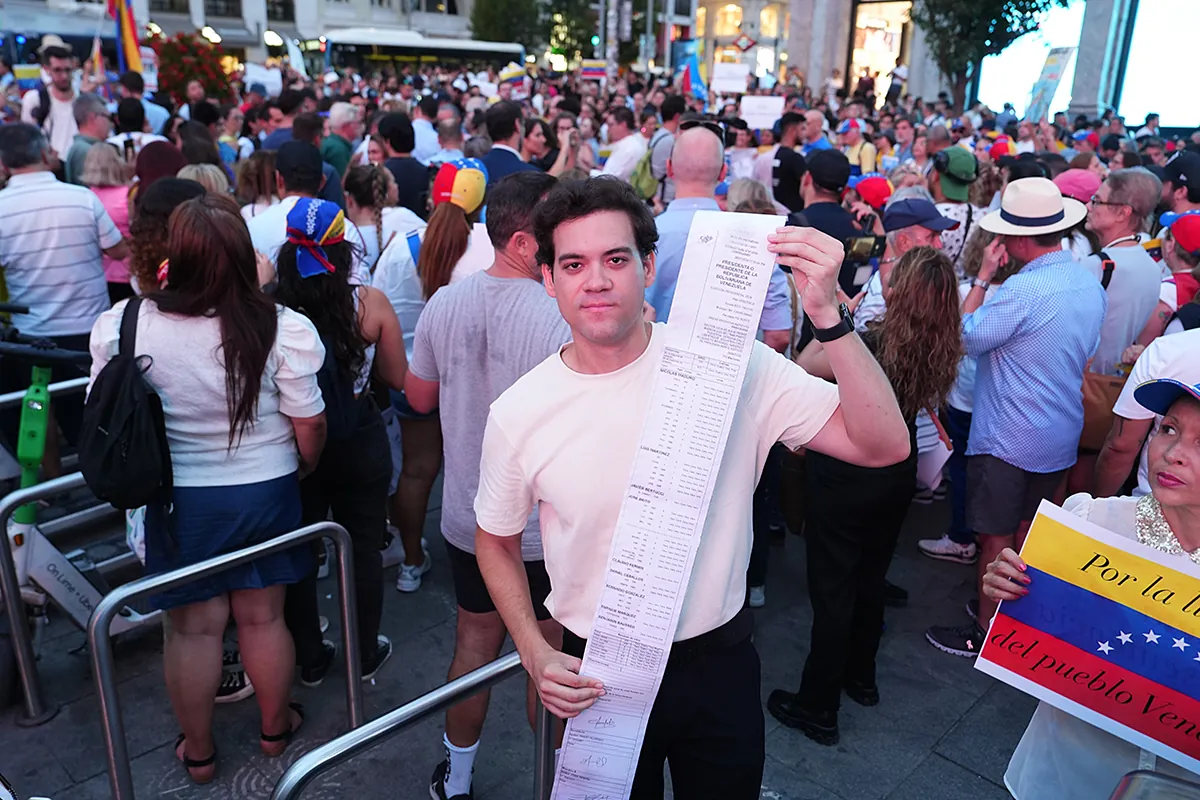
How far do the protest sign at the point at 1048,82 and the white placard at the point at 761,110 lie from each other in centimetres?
425

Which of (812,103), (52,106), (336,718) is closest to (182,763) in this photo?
(336,718)

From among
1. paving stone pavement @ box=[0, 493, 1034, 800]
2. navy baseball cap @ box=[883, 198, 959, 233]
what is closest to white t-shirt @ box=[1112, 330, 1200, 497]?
paving stone pavement @ box=[0, 493, 1034, 800]

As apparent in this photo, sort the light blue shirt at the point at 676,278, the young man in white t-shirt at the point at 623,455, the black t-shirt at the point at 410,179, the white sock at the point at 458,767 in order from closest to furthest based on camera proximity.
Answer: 1. the young man in white t-shirt at the point at 623,455
2. the white sock at the point at 458,767
3. the light blue shirt at the point at 676,278
4. the black t-shirt at the point at 410,179

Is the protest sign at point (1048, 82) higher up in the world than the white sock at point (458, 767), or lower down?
higher up

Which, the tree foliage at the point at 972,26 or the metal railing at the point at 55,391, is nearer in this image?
the metal railing at the point at 55,391

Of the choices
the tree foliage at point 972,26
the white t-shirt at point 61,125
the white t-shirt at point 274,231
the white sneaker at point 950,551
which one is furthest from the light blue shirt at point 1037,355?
the tree foliage at point 972,26

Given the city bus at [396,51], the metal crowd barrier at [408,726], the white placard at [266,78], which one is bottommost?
the metal crowd barrier at [408,726]

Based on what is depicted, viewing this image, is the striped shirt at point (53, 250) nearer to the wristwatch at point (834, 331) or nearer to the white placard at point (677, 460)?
the white placard at point (677, 460)

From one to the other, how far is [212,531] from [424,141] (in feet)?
25.3

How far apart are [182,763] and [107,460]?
130 centimetres

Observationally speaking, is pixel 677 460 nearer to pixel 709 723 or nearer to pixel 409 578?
pixel 709 723

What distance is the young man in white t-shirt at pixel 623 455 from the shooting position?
5.64 feet

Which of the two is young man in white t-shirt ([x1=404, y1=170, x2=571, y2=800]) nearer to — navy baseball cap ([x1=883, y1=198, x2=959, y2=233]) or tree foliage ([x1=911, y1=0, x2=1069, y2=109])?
navy baseball cap ([x1=883, y1=198, x2=959, y2=233])

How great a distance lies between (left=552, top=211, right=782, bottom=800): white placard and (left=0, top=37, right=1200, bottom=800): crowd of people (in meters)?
0.07
